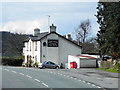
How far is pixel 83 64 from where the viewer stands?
4822cm

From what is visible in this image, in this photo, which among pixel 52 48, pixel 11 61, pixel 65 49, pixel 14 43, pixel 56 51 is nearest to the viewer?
pixel 52 48

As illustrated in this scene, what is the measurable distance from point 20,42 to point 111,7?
49.0 metres

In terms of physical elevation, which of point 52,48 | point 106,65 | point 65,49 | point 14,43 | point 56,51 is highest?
point 14,43

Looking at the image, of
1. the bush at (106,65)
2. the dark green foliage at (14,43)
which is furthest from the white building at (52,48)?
the dark green foliage at (14,43)

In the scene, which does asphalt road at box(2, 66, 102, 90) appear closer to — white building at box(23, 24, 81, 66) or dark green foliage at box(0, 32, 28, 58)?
white building at box(23, 24, 81, 66)

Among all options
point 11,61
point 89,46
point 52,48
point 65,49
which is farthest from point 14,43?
point 65,49

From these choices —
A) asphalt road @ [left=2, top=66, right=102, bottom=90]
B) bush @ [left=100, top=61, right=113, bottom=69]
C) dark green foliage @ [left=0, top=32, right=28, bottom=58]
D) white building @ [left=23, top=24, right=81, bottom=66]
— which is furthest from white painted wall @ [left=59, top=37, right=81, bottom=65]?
asphalt road @ [left=2, top=66, right=102, bottom=90]

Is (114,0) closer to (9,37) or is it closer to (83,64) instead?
(83,64)

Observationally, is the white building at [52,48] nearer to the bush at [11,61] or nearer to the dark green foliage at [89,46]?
the bush at [11,61]

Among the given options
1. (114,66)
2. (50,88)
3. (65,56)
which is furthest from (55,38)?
(50,88)

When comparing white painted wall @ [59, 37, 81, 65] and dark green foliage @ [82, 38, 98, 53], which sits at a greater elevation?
dark green foliage @ [82, 38, 98, 53]

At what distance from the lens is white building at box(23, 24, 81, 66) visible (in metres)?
57.4

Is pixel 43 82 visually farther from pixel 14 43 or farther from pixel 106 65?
pixel 14 43

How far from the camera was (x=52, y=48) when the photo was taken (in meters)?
58.2
